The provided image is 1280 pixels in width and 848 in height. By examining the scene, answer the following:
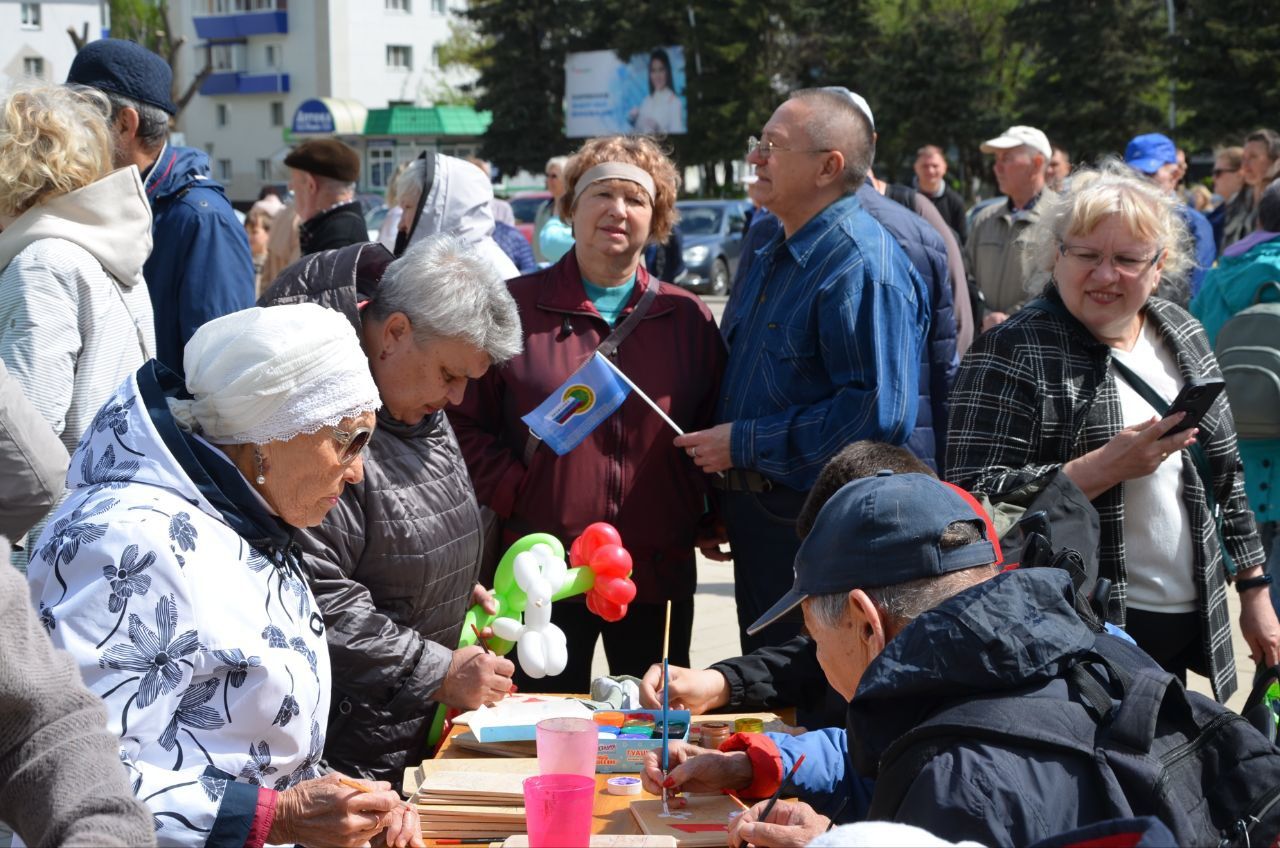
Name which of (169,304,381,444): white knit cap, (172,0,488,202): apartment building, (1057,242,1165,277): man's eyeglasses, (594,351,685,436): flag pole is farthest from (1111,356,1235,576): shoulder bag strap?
(172,0,488,202): apartment building

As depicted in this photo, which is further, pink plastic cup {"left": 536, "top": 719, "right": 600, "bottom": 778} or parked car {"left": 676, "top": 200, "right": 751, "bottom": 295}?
parked car {"left": 676, "top": 200, "right": 751, "bottom": 295}

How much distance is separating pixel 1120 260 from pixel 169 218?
2.82 m

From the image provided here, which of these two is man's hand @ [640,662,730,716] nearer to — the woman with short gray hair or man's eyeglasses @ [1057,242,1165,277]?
the woman with short gray hair

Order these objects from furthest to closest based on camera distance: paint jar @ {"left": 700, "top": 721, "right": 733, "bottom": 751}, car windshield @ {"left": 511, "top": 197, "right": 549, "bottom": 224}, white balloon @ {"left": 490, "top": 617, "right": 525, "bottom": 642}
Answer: car windshield @ {"left": 511, "top": 197, "right": 549, "bottom": 224}
white balloon @ {"left": 490, "top": 617, "right": 525, "bottom": 642}
paint jar @ {"left": 700, "top": 721, "right": 733, "bottom": 751}

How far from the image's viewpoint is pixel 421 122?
50688mm

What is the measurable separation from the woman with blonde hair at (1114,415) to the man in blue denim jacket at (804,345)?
33 centimetres

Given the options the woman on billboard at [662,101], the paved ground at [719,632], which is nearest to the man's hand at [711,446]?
the paved ground at [719,632]

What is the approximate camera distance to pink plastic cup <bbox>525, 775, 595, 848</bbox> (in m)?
2.06

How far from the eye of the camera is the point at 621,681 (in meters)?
3.19

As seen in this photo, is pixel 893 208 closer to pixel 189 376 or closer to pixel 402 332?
pixel 402 332

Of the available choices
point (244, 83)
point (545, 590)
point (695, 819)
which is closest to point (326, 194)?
point (545, 590)

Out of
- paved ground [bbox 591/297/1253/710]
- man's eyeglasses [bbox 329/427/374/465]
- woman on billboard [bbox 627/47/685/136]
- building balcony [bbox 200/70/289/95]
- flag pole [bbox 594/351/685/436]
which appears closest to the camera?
man's eyeglasses [bbox 329/427/374/465]

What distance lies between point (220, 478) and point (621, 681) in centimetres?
125

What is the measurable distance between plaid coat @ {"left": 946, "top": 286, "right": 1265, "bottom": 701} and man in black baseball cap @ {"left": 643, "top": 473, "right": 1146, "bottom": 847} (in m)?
1.17
